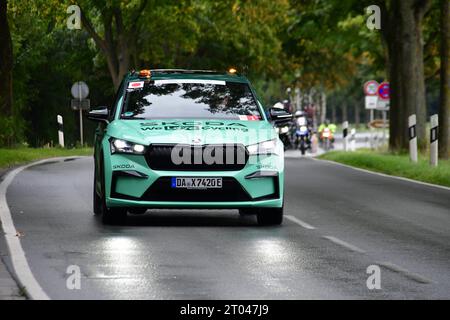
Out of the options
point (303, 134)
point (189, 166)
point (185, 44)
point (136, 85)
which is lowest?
point (303, 134)

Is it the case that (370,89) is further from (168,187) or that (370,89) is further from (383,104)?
(168,187)

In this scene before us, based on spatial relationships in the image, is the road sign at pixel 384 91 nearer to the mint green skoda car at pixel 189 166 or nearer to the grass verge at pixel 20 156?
the grass verge at pixel 20 156

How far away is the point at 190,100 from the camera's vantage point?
15.5 meters

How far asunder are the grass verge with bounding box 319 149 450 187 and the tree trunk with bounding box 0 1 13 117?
10.2 meters

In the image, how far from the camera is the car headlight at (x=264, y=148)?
1420 cm

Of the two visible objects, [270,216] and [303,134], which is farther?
→ [303,134]

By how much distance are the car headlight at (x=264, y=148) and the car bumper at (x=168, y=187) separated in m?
0.07

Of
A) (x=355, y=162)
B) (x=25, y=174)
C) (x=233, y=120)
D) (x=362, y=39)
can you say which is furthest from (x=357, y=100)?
(x=233, y=120)

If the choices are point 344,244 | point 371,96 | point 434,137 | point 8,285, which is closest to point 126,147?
point 344,244

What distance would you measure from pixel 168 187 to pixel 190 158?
1.27ft

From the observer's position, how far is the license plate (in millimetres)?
14047

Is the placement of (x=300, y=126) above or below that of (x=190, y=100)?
below

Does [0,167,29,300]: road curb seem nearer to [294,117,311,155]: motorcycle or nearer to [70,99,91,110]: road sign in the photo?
[294,117,311,155]: motorcycle
